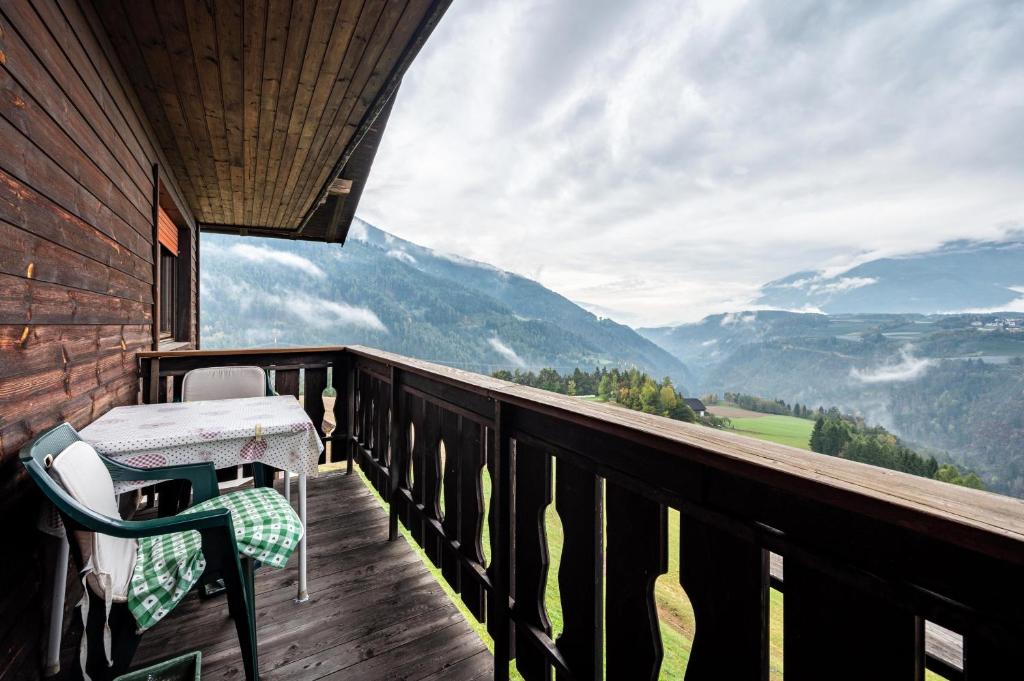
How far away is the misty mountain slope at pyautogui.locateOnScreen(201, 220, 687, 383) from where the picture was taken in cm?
7731

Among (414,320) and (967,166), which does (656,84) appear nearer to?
(967,166)

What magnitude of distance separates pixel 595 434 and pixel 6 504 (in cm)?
174

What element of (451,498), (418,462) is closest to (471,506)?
(451,498)

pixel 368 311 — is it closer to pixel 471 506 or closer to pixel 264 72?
pixel 264 72

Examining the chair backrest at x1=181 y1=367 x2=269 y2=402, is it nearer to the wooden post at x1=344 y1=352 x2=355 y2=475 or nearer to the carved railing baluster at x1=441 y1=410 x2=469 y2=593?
the wooden post at x1=344 y1=352 x2=355 y2=475

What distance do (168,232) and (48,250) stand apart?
290 cm

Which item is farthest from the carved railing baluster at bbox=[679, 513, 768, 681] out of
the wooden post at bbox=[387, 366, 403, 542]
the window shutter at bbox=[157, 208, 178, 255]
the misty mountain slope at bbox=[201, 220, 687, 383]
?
the misty mountain slope at bbox=[201, 220, 687, 383]

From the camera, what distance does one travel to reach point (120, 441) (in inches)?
65.0

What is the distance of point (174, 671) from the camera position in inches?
53.8

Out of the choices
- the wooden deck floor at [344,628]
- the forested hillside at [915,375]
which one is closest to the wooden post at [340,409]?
the wooden deck floor at [344,628]

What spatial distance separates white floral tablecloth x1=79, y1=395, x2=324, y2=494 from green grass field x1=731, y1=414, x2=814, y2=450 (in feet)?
100

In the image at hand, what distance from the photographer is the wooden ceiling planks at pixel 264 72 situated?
6.40 feet

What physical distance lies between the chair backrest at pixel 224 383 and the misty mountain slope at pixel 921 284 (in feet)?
222

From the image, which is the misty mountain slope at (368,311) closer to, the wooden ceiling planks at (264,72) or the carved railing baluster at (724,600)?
the wooden ceiling planks at (264,72)
